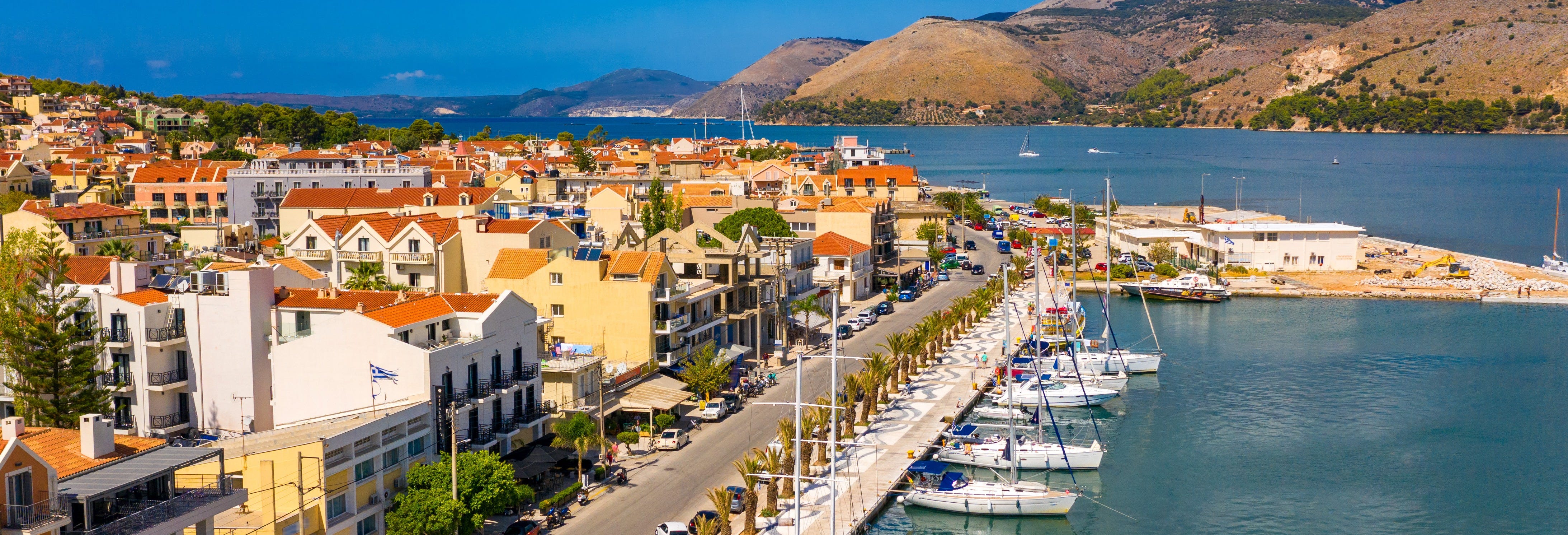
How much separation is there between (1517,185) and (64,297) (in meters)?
134

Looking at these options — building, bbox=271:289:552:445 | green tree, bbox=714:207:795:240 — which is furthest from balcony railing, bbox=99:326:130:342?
green tree, bbox=714:207:795:240

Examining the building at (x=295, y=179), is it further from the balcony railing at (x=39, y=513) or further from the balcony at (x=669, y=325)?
the balcony railing at (x=39, y=513)

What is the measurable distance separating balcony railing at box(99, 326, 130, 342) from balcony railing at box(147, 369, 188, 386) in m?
0.93

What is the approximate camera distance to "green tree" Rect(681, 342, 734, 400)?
32.1 m

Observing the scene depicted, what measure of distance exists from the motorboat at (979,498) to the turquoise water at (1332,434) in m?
0.23

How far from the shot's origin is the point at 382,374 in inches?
923

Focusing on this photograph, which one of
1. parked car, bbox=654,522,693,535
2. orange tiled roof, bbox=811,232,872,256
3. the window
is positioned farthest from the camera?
orange tiled roof, bbox=811,232,872,256

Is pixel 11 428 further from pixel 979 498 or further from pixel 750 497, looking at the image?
pixel 979 498

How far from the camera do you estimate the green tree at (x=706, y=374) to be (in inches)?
1265

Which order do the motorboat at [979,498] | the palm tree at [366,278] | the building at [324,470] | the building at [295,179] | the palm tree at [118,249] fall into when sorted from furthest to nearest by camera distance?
the building at [295,179] < the palm tree at [118,249] < the palm tree at [366,278] < the motorboat at [979,498] < the building at [324,470]

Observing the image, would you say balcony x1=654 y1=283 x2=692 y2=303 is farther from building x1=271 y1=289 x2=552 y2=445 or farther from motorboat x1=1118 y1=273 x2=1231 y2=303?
motorboat x1=1118 y1=273 x2=1231 y2=303

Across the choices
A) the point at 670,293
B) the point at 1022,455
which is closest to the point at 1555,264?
the point at 1022,455

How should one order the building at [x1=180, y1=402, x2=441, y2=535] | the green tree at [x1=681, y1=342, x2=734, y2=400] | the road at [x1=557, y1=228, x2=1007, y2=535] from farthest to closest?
the green tree at [x1=681, y1=342, x2=734, y2=400], the road at [x1=557, y1=228, x2=1007, y2=535], the building at [x1=180, y1=402, x2=441, y2=535]

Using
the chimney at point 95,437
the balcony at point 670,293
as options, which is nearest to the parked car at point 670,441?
the balcony at point 670,293
